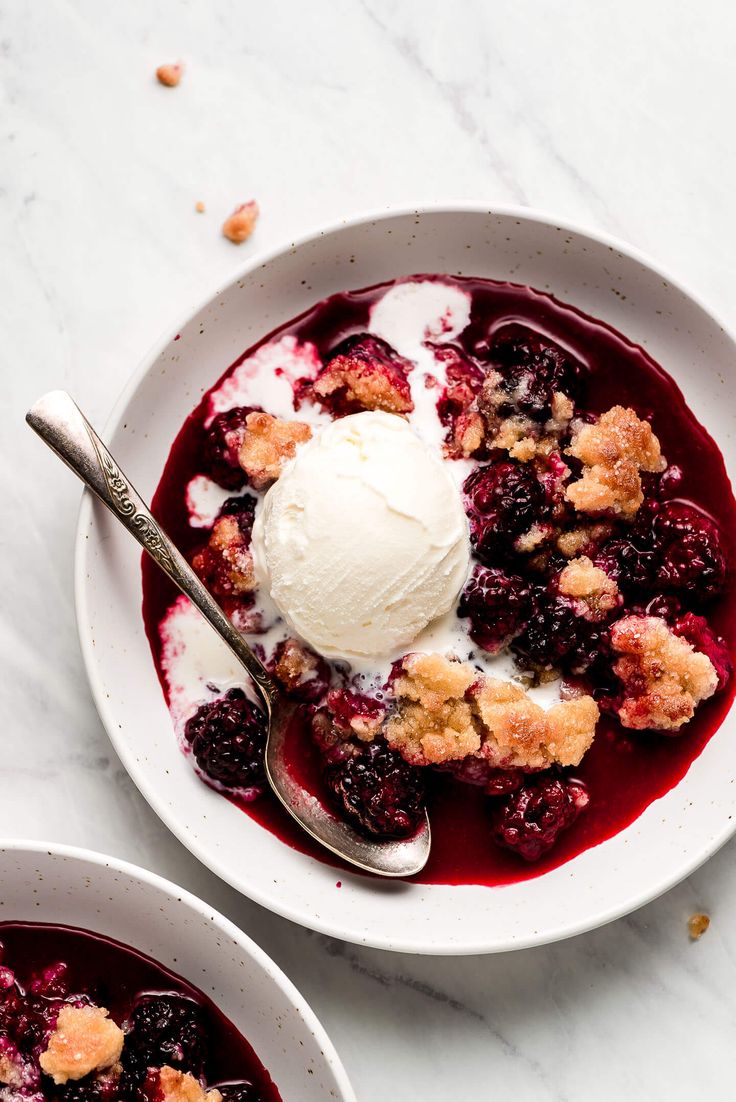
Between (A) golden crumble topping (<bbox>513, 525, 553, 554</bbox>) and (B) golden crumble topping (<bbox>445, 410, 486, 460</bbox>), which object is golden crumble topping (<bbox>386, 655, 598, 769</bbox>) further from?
(B) golden crumble topping (<bbox>445, 410, 486, 460</bbox>)

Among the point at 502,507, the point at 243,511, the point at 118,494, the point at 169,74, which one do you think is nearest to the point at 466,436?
the point at 502,507

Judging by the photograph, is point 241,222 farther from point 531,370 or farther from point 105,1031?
point 105,1031

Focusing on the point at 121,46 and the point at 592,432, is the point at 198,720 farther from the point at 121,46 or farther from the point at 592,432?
the point at 121,46

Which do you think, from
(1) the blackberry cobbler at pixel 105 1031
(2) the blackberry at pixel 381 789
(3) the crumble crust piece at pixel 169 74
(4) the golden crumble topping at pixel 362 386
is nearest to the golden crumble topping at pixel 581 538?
(4) the golden crumble topping at pixel 362 386

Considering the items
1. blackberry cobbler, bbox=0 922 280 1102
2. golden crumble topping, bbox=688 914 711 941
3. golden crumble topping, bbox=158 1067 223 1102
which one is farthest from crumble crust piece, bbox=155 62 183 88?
golden crumble topping, bbox=688 914 711 941

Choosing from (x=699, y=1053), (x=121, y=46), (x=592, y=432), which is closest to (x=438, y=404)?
(x=592, y=432)
